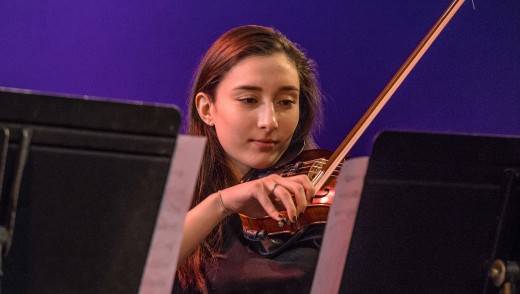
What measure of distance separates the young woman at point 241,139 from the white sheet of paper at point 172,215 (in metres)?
0.34

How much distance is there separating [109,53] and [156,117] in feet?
2.87

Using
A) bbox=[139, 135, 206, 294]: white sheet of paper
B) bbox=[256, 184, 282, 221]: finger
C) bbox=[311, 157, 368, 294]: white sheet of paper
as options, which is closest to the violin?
bbox=[256, 184, 282, 221]: finger

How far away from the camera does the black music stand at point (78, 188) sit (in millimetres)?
833

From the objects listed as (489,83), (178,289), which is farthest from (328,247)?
(489,83)

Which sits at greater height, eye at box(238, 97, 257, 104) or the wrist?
eye at box(238, 97, 257, 104)

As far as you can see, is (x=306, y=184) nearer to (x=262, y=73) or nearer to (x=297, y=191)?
(x=297, y=191)

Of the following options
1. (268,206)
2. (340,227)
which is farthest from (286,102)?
(340,227)

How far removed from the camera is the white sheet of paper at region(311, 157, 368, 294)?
94 cm

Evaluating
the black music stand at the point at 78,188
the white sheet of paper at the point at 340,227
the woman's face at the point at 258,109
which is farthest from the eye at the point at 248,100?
the black music stand at the point at 78,188

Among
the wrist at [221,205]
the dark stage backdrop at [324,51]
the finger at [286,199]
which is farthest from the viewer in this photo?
the dark stage backdrop at [324,51]

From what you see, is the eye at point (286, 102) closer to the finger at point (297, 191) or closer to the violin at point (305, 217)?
the violin at point (305, 217)

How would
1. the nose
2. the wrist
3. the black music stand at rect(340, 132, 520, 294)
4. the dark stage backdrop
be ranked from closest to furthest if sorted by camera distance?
the black music stand at rect(340, 132, 520, 294)
the wrist
the nose
the dark stage backdrop

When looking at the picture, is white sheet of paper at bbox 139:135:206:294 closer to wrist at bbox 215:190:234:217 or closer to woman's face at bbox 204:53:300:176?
wrist at bbox 215:190:234:217

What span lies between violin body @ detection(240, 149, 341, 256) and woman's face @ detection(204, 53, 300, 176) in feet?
0.24
